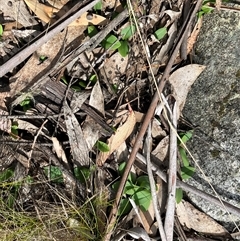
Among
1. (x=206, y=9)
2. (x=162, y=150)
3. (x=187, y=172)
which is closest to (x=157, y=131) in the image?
(x=162, y=150)

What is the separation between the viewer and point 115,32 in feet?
6.93

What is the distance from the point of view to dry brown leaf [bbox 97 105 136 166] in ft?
6.80

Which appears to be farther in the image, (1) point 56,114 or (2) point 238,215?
(1) point 56,114

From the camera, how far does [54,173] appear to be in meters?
2.09

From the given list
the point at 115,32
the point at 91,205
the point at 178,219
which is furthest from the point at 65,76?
the point at 178,219

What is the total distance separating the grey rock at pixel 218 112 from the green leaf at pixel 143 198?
0.60 feet

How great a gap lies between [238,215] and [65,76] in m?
0.93

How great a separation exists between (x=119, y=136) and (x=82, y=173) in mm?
219

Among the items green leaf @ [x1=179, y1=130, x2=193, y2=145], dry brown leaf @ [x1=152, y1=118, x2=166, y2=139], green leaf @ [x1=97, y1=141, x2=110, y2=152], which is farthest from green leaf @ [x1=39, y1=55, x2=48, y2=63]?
green leaf @ [x1=179, y1=130, x2=193, y2=145]

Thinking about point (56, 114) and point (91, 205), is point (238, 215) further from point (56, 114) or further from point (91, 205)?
point (56, 114)

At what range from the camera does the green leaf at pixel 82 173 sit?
81.2 inches

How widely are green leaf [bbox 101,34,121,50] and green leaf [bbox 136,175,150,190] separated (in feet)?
1.84

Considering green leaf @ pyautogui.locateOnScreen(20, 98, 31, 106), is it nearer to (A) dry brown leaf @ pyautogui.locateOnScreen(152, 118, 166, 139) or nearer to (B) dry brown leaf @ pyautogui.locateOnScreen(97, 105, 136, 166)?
(B) dry brown leaf @ pyautogui.locateOnScreen(97, 105, 136, 166)

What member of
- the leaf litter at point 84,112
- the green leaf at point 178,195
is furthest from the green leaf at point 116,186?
the green leaf at point 178,195
